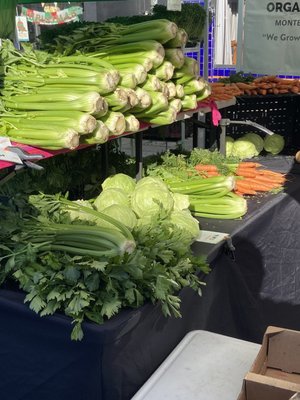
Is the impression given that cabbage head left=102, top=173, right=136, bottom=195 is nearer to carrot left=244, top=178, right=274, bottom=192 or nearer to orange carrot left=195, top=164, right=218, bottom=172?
orange carrot left=195, top=164, right=218, bottom=172

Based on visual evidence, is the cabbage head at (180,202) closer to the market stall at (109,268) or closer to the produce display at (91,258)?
the market stall at (109,268)

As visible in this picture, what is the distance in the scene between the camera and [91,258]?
190cm

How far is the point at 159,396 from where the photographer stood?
162 cm

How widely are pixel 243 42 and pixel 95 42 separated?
3603 millimetres

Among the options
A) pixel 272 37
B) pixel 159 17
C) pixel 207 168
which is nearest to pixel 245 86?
pixel 272 37

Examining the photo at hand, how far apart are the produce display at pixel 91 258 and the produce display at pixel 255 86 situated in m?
3.02

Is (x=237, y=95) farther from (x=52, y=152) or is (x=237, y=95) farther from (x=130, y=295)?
(x=130, y=295)

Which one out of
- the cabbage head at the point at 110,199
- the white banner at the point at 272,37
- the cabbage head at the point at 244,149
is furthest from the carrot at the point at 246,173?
the white banner at the point at 272,37

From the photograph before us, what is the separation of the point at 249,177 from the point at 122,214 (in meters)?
1.59

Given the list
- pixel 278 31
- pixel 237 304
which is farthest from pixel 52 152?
pixel 278 31

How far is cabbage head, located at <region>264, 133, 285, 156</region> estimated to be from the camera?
5.20 metres

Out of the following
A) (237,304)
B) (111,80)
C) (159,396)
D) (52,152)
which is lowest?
(237,304)

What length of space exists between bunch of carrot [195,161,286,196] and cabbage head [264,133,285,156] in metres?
1.36

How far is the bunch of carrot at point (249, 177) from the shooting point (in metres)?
3.47
